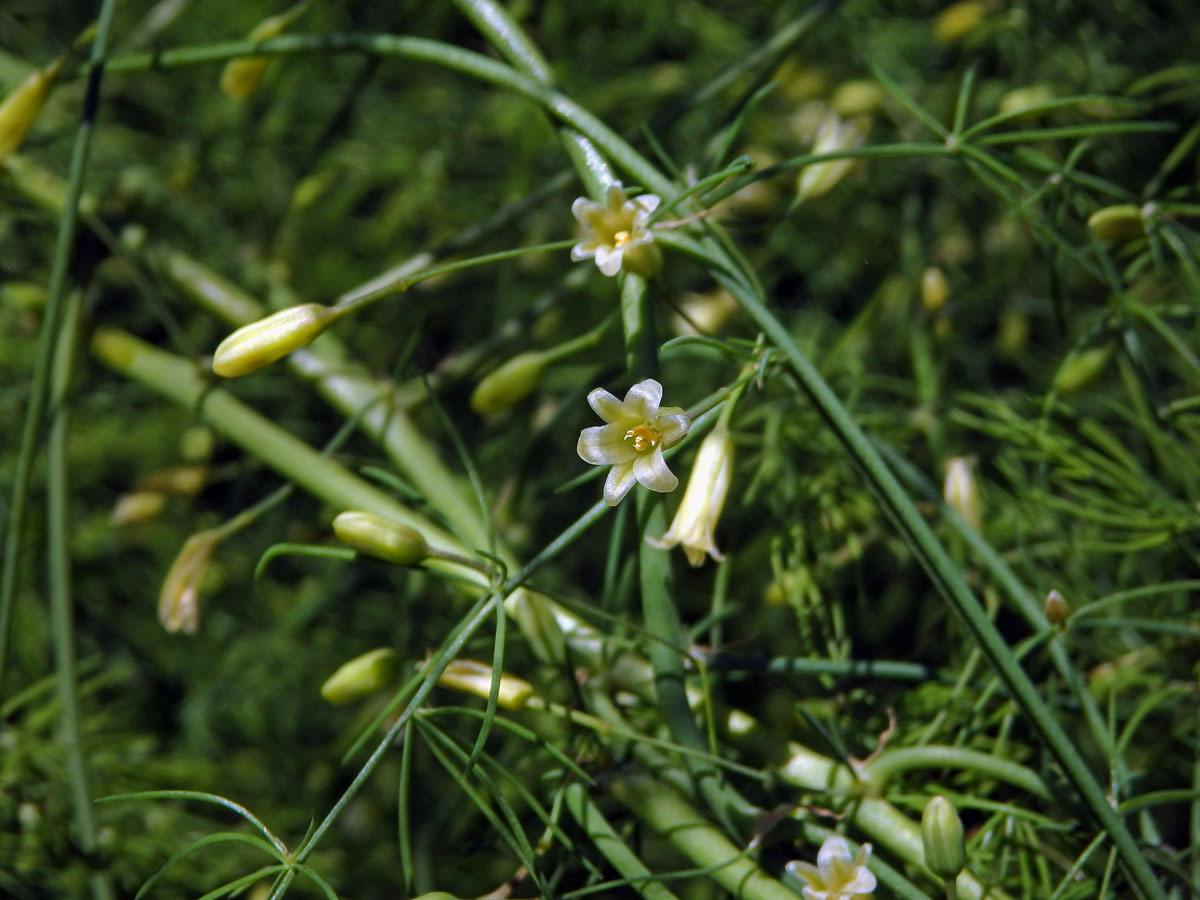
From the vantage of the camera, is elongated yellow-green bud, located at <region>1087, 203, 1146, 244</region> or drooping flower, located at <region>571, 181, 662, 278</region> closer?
drooping flower, located at <region>571, 181, 662, 278</region>

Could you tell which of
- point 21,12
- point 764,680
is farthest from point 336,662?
point 21,12

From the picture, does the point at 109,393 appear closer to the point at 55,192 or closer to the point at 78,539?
the point at 78,539

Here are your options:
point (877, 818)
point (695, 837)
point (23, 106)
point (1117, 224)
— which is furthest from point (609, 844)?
point (23, 106)

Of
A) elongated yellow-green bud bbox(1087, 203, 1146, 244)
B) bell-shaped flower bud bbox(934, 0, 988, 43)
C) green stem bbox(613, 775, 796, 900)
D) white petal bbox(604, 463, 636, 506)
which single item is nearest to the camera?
white petal bbox(604, 463, 636, 506)

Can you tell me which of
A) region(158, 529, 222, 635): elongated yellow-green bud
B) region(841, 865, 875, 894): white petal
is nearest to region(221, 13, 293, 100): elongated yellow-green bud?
region(158, 529, 222, 635): elongated yellow-green bud

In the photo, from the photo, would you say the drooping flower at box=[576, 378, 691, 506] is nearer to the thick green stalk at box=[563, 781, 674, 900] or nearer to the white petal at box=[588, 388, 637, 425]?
the white petal at box=[588, 388, 637, 425]

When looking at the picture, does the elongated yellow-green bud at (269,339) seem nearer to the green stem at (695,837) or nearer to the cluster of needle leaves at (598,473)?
the cluster of needle leaves at (598,473)

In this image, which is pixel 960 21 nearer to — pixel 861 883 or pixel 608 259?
pixel 608 259
